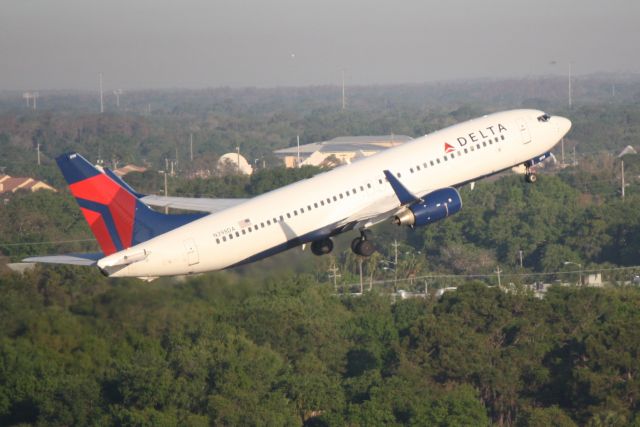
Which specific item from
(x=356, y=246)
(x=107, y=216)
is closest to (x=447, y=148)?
(x=356, y=246)

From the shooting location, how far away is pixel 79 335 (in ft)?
292

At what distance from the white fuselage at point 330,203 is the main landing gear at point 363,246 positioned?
1.41 meters

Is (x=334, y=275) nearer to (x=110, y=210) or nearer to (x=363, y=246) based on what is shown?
(x=363, y=246)

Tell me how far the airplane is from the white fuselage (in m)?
0.05

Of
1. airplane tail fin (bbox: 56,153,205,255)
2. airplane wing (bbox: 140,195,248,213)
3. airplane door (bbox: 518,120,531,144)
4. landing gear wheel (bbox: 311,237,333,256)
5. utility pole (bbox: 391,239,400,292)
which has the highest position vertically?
airplane door (bbox: 518,120,531,144)

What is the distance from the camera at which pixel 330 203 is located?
70.2 meters

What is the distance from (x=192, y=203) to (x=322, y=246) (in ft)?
25.6

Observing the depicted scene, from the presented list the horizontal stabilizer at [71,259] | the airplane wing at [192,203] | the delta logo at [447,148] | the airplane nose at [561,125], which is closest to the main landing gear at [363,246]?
the delta logo at [447,148]

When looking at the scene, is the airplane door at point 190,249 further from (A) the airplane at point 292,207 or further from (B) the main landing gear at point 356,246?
(B) the main landing gear at point 356,246

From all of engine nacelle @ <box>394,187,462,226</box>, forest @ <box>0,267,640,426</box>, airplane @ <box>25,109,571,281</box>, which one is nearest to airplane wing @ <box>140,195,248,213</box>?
airplane @ <box>25,109,571,281</box>

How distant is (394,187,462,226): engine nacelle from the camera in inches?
2800

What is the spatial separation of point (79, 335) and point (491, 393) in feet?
118

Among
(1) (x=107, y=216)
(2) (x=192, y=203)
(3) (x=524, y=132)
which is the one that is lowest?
(2) (x=192, y=203)

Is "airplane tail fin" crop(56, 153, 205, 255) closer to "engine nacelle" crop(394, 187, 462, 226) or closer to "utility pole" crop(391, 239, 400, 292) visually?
"engine nacelle" crop(394, 187, 462, 226)
